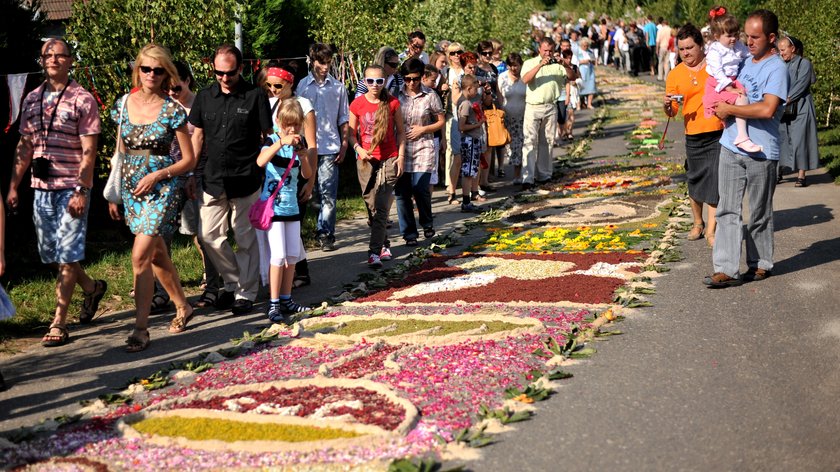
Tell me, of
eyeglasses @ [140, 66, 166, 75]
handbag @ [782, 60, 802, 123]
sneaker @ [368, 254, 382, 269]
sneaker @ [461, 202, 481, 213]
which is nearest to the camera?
eyeglasses @ [140, 66, 166, 75]

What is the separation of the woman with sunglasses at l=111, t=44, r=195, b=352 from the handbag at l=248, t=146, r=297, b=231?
0.80m

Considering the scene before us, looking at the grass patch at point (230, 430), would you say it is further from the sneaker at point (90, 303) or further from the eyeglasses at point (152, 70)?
the sneaker at point (90, 303)

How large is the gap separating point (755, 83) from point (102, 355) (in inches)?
226

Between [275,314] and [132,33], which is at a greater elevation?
[132,33]

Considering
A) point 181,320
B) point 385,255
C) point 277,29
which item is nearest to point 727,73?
point 385,255

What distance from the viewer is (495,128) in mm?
16094

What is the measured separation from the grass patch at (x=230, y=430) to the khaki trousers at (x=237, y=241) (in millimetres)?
3090

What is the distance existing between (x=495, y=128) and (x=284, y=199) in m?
7.52

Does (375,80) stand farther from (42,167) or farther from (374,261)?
(42,167)

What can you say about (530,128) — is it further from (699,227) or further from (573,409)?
A: (573,409)

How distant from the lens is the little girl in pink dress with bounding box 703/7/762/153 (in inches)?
359

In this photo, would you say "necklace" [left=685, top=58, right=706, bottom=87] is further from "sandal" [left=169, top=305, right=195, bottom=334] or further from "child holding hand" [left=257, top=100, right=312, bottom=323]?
"sandal" [left=169, top=305, right=195, bottom=334]

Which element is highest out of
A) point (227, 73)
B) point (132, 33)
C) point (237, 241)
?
point (132, 33)

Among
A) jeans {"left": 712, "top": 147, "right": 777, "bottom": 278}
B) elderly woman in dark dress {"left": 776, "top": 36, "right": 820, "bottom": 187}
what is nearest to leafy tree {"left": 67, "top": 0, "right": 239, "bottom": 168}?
jeans {"left": 712, "top": 147, "right": 777, "bottom": 278}
